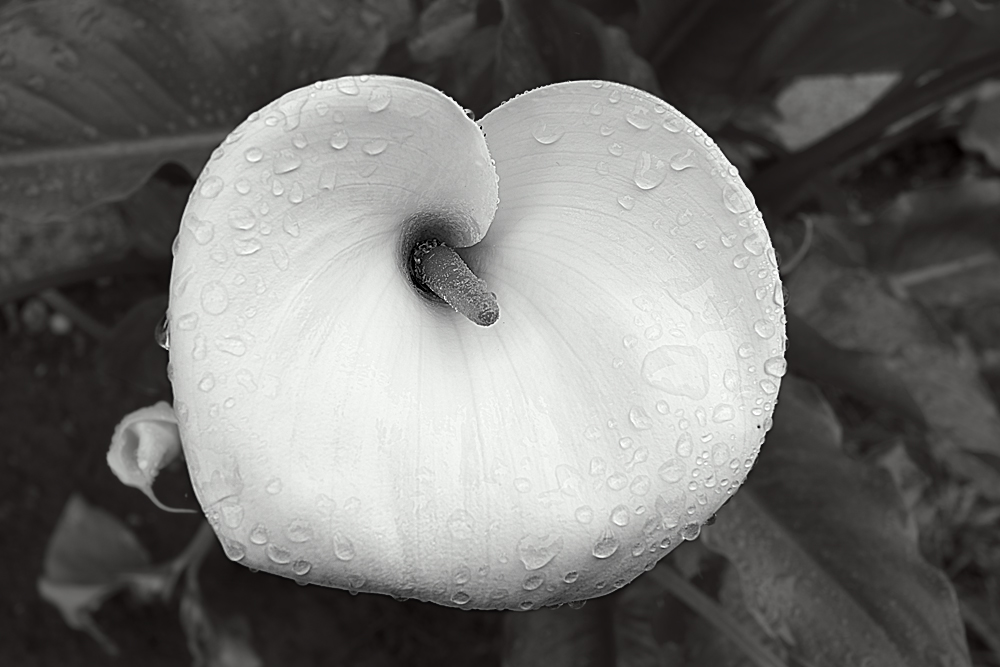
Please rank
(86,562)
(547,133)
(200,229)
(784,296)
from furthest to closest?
(86,562)
(784,296)
(547,133)
(200,229)

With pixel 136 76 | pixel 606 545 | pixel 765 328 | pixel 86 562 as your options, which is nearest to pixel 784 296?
pixel 765 328

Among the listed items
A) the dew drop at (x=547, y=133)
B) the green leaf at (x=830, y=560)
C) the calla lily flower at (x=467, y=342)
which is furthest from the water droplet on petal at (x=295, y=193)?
the green leaf at (x=830, y=560)

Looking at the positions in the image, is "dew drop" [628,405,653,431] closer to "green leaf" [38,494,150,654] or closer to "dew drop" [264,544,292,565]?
"dew drop" [264,544,292,565]

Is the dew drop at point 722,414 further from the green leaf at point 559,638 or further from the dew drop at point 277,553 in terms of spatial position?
the green leaf at point 559,638

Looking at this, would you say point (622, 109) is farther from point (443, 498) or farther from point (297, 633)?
point (297, 633)

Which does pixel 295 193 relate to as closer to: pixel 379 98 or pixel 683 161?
pixel 379 98

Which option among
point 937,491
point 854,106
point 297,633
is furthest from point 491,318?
point 854,106

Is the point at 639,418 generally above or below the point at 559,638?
above

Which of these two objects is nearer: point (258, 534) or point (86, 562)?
point (258, 534)

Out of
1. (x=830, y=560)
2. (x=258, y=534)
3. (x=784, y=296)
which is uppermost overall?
(x=258, y=534)
